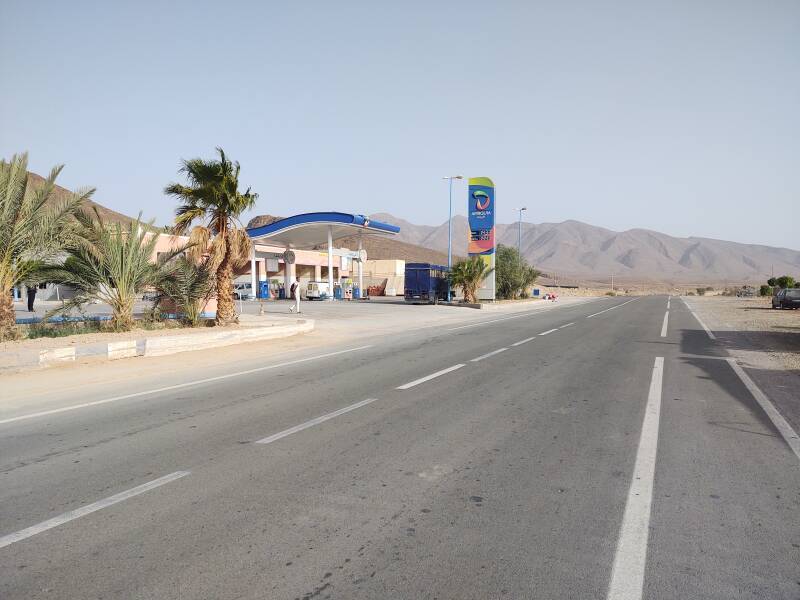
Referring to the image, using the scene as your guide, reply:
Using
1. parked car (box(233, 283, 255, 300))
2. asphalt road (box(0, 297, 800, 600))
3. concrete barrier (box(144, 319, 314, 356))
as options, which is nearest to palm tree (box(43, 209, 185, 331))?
concrete barrier (box(144, 319, 314, 356))

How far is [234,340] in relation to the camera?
49.4ft

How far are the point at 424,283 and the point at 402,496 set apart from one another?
40.3 m

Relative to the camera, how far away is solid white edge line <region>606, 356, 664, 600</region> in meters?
3.02

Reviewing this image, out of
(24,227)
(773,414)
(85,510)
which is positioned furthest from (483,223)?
(85,510)

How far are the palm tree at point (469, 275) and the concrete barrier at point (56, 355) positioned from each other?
3220 centimetres

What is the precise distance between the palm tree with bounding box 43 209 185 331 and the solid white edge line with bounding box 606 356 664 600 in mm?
12890

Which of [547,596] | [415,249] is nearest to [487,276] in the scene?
[547,596]

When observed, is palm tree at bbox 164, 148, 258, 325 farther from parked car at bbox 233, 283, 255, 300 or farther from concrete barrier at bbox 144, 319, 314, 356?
parked car at bbox 233, 283, 255, 300

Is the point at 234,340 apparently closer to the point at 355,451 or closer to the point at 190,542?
the point at 355,451

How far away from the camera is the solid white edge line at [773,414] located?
5.76 metres

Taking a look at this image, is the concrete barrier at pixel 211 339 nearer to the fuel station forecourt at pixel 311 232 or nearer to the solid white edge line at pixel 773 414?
the solid white edge line at pixel 773 414

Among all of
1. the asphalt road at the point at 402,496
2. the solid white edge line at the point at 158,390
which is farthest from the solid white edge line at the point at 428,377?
the solid white edge line at the point at 158,390

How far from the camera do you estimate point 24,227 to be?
40.3ft

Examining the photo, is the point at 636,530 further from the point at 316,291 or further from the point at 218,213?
the point at 316,291
